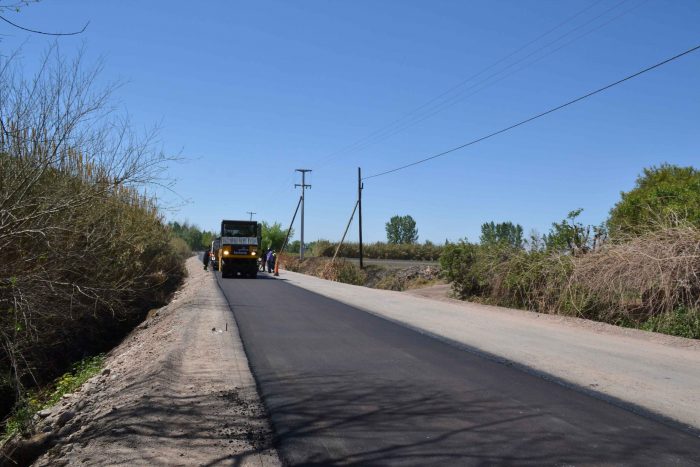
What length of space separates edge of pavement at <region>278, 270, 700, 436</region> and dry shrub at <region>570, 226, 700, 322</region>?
3.58ft

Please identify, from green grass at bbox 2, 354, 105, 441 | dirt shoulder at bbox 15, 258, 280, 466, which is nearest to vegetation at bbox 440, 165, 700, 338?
dirt shoulder at bbox 15, 258, 280, 466

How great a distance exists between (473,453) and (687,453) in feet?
6.33

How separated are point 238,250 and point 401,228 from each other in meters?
108

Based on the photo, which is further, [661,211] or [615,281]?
[661,211]

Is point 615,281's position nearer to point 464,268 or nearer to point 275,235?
point 464,268

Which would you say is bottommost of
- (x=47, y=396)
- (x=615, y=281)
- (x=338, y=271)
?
(x=47, y=396)

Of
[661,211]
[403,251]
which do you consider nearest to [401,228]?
[403,251]

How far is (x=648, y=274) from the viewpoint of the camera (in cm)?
1542

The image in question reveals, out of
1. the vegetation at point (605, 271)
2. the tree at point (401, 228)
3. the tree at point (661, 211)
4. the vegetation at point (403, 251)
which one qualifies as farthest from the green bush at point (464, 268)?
the tree at point (401, 228)

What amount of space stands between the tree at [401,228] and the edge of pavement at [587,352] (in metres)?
123

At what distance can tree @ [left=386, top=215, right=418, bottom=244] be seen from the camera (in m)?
142

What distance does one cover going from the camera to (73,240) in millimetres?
10242

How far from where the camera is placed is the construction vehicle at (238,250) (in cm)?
3625

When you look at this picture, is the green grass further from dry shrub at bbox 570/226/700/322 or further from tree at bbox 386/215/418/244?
tree at bbox 386/215/418/244
